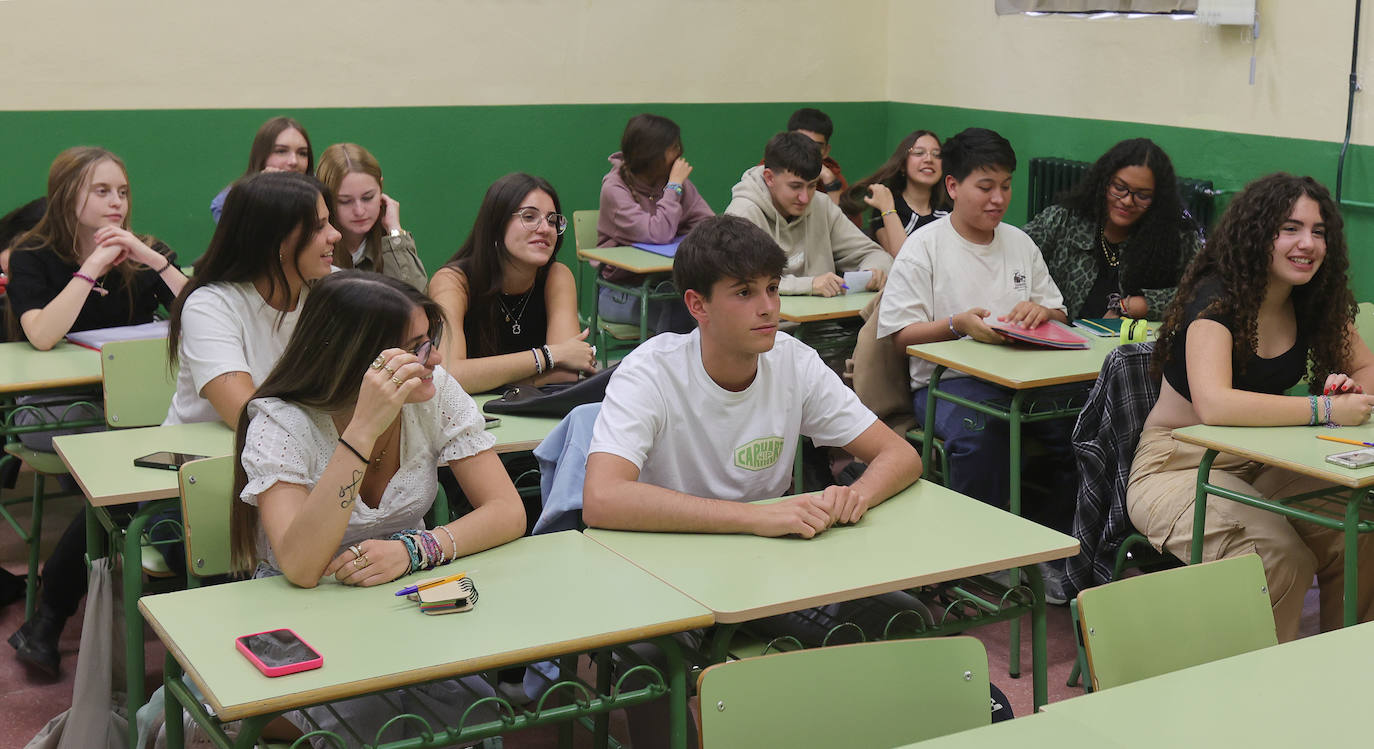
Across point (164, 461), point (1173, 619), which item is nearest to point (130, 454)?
point (164, 461)

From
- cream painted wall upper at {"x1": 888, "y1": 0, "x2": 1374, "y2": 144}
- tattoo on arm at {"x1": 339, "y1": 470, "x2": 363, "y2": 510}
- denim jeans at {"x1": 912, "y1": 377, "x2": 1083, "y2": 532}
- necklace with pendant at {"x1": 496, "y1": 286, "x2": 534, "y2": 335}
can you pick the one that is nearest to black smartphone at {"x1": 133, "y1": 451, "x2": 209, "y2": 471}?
tattoo on arm at {"x1": 339, "y1": 470, "x2": 363, "y2": 510}

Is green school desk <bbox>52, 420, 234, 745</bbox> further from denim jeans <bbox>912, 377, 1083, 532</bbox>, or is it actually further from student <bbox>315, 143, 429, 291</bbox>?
denim jeans <bbox>912, 377, 1083, 532</bbox>

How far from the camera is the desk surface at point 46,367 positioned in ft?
11.5

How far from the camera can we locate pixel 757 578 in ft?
6.98

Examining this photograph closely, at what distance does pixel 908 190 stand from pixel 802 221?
779mm

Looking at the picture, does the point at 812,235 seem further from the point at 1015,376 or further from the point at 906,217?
the point at 1015,376

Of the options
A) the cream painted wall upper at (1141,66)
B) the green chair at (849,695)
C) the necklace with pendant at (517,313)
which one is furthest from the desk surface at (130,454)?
the cream painted wall upper at (1141,66)

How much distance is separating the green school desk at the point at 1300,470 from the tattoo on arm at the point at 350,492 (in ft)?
5.92

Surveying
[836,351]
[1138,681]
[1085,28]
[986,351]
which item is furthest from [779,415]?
[1085,28]

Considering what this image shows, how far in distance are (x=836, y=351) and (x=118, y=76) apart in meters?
3.55

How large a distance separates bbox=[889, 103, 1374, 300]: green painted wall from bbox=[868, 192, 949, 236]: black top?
3.58 ft

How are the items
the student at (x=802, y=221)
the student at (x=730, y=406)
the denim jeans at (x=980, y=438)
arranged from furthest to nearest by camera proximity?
the student at (x=802, y=221) < the denim jeans at (x=980, y=438) < the student at (x=730, y=406)

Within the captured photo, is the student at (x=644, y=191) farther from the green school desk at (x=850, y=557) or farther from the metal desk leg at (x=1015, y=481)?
the green school desk at (x=850, y=557)

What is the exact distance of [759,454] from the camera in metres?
2.63
